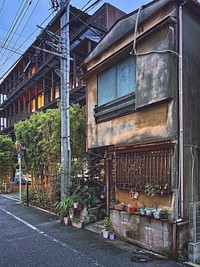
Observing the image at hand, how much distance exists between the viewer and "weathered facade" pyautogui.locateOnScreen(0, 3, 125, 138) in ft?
47.4

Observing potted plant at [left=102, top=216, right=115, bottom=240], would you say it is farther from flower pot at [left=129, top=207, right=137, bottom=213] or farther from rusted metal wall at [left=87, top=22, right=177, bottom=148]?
rusted metal wall at [left=87, top=22, right=177, bottom=148]

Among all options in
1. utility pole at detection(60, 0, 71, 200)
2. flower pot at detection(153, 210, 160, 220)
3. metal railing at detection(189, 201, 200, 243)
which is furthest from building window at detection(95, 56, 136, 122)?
metal railing at detection(189, 201, 200, 243)

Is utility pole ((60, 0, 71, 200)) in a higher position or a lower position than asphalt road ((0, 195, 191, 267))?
higher

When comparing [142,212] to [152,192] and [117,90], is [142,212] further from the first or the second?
[117,90]

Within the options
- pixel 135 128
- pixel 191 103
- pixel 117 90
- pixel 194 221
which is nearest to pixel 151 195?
pixel 194 221

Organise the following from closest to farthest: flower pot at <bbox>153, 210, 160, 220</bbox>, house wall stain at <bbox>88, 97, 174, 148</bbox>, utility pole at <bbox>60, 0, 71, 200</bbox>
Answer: flower pot at <bbox>153, 210, 160, 220</bbox> < house wall stain at <bbox>88, 97, 174, 148</bbox> < utility pole at <bbox>60, 0, 71, 200</bbox>

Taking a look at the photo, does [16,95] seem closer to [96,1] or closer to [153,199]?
[96,1]

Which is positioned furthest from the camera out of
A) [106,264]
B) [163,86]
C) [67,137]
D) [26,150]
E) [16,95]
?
[16,95]

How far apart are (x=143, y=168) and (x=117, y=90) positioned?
2.61 metres

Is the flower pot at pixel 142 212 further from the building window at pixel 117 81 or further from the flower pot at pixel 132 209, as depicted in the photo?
the building window at pixel 117 81

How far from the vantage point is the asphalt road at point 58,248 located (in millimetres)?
5207

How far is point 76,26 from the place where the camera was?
54.2 feet

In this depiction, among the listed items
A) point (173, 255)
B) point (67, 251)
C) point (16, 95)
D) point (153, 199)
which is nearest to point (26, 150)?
point (67, 251)

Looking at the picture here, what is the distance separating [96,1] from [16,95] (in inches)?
797
